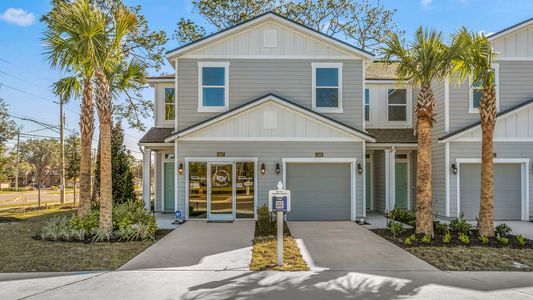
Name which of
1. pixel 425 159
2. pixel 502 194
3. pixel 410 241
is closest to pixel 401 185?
pixel 502 194

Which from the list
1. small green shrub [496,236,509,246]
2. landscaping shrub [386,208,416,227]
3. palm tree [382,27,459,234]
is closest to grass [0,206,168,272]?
palm tree [382,27,459,234]

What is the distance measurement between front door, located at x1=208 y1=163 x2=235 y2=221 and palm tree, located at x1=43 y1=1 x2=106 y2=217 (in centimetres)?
399

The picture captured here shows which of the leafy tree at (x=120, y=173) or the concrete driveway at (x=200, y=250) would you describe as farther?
the leafy tree at (x=120, y=173)

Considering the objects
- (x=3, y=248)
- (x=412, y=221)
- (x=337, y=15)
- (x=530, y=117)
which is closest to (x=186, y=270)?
(x=3, y=248)

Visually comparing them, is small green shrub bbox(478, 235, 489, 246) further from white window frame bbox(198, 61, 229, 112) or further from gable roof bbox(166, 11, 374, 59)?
white window frame bbox(198, 61, 229, 112)

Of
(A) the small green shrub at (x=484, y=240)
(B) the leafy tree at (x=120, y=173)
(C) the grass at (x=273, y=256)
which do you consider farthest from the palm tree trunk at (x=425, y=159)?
(B) the leafy tree at (x=120, y=173)

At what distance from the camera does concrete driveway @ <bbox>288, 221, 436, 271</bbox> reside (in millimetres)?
6816

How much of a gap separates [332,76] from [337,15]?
1106cm

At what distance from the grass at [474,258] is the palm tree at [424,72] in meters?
1.46

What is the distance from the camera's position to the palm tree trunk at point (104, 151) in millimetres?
9094

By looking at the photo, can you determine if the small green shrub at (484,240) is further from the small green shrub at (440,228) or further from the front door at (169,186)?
the front door at (169,186)

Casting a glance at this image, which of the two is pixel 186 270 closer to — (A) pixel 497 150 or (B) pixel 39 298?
(B) pixel 39 298

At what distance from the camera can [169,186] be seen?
14898mm

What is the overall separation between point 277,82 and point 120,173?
7850 mm
